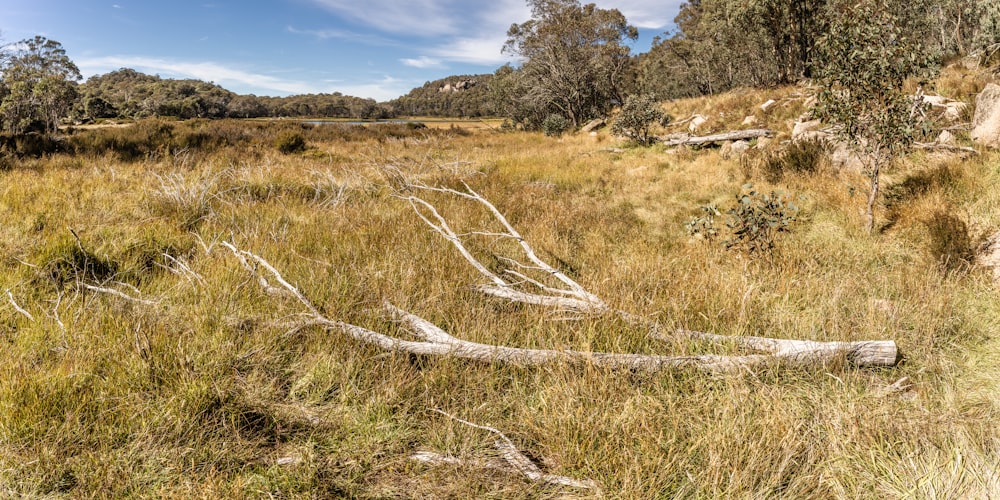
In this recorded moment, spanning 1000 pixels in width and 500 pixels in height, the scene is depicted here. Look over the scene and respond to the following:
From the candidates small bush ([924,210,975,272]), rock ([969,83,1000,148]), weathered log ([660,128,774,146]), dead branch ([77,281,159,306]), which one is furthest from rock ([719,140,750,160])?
dead branch ([77,281,159,306])

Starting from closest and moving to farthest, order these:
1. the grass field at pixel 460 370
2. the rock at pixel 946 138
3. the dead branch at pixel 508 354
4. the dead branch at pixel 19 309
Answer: the grass field at pixel 460 370, the dead branch at pixel 508 354, the dead branch at pixel 19 309, the rock at pixel 946 138

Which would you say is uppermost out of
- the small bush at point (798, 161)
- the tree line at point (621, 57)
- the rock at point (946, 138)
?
the tree line at point (621, 57)

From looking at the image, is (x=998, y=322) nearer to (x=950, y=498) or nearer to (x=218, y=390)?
(x=950, y=498)

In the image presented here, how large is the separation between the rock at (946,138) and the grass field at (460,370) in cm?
193

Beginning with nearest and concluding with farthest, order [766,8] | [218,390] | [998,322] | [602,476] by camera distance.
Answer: [602,476] < [218,390] < [998,322] < [766,8]

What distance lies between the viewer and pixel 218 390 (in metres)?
2.39

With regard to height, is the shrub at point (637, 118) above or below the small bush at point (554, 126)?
below

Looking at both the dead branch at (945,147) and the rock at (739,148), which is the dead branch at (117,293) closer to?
the dead branch at (945,147)

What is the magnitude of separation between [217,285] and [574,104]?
111 feet

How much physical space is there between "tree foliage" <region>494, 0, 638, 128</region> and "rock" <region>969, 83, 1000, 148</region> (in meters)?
24.6

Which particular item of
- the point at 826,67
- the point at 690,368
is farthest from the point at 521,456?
the point at 826,67

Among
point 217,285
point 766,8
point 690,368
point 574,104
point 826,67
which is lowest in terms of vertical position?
point 690,368

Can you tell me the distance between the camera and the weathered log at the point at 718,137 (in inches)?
491

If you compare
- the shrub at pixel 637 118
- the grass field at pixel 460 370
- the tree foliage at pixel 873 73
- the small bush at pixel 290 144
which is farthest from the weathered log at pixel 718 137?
the small bush at pixel 290 144
